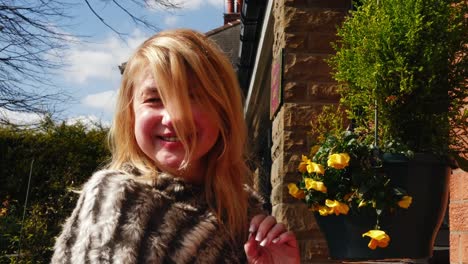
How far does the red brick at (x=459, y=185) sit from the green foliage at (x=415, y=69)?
327 mm

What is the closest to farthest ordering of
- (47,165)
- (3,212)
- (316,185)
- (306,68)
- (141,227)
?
(141,227) < (316,185) < (306,68) < (3,212) < (47,165)

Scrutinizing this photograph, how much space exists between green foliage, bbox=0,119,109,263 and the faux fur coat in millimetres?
7688

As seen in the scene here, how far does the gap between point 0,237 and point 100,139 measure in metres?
2.43

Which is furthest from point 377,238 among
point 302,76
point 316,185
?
point 302,76

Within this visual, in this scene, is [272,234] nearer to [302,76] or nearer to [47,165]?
[302,76]

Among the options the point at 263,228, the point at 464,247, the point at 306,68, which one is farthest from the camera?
the point at 306,68

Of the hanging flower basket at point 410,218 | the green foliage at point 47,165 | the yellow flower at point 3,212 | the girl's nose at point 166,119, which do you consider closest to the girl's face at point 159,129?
the girl's nose at point 166,119

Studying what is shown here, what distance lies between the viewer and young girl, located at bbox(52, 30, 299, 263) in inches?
55.0

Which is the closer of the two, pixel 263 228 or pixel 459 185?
pixel 263 228

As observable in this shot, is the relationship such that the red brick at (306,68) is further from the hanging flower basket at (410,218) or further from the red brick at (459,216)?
the hanging flower basket at (410,218)

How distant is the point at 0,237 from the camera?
27.3 ft

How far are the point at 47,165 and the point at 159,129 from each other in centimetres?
872

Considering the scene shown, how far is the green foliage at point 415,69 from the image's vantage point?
1.78 m

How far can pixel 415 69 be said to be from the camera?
1.77 meters
